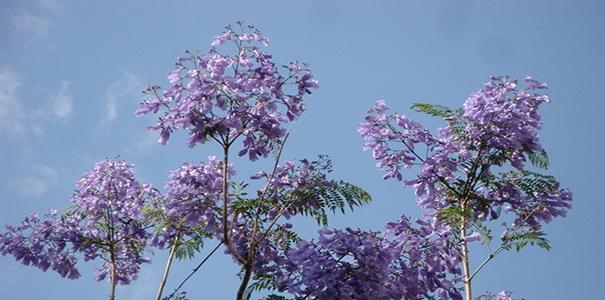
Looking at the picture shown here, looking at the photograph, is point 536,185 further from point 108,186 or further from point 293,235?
point 108,186

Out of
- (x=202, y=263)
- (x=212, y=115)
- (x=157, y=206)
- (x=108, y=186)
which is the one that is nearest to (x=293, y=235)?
(x=202, y=263)

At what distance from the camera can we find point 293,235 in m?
6.79

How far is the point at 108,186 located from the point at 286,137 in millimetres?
3931

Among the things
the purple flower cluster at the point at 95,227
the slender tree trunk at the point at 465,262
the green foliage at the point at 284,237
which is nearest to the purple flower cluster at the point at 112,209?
the purple flower cluster at the point at 95,227

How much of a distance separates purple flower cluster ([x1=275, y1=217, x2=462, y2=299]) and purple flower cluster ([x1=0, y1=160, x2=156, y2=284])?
3425 mm

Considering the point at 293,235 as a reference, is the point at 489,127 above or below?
above

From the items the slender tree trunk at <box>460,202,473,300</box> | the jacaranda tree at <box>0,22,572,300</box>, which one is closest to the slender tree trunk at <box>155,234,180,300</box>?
the jacaranda tree at <box>0,22,572,300</box>

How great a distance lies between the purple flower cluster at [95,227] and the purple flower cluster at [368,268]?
11.2 ft

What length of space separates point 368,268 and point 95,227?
4.88 meters

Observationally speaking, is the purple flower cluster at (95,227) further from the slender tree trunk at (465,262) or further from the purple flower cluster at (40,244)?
the slender tree trunk at (465,262)

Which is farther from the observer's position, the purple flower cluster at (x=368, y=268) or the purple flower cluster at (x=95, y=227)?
the purple flower cluster at (x=95, y=227)

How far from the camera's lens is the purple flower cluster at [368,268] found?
5.75 meters

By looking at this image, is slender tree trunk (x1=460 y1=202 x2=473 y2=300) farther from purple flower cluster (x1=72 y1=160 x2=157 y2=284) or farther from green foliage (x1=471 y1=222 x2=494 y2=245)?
purple flower cluster (x1=72 y1=160 x2=157 y2=284)

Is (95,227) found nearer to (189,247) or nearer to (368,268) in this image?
(189,247)
